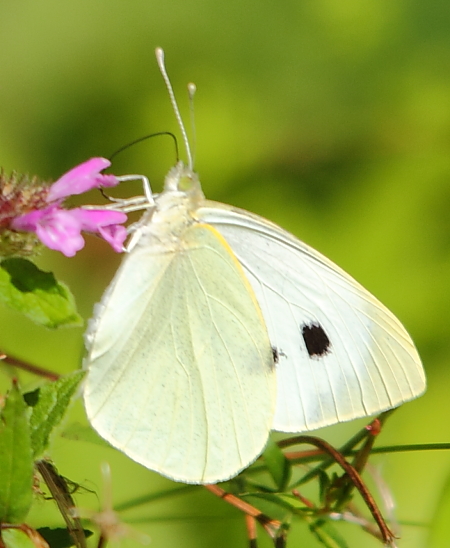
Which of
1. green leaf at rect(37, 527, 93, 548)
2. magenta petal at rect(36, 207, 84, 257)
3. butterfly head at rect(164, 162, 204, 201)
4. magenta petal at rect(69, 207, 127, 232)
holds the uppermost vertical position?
butterfly head at rect(164, 162, 204, 201)

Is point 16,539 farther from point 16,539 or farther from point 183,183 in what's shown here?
point 183,183

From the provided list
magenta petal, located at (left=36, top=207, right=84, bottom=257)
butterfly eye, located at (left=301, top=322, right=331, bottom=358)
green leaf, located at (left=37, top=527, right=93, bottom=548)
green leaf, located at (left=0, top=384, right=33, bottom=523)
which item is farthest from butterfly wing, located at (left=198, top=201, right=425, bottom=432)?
green leaf, located at (left=0, top=384, right=33, bottom=523)

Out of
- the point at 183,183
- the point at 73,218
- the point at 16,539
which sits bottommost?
the point at 16,539

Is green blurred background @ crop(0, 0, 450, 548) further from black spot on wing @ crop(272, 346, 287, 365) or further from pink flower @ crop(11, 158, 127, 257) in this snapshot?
pink flower @ crop(11, 158, 127, 257)

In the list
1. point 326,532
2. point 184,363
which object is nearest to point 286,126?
point 184,363

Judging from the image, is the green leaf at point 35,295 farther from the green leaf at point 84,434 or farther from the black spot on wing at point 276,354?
the black spot on wing at point 276,354

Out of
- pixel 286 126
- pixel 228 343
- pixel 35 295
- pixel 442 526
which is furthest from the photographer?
pixel 286 126
